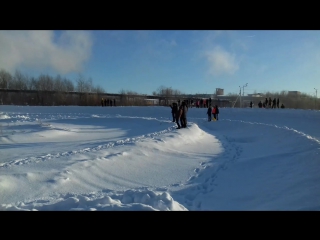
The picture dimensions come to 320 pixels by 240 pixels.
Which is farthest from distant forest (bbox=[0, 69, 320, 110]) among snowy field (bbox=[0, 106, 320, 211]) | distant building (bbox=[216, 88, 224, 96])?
snowy field (bbox=[0, 106, 320, 211])

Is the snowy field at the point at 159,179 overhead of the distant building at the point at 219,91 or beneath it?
beneath

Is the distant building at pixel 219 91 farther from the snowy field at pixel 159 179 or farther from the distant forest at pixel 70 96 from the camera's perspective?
the snowy field at pixel 159 179

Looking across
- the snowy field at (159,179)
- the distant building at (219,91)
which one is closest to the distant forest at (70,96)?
the distant building at (219,91)

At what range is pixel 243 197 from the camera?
5.19 m

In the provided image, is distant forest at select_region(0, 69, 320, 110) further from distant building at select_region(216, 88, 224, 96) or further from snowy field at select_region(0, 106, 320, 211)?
snowy field at select_region(0, 106, 320, 211)

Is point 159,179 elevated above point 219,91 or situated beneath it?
situated beneath

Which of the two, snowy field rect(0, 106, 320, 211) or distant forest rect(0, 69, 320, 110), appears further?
distant forest rect(0, 69, 320, 110)

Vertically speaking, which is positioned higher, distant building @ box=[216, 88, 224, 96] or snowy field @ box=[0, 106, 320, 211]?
distant building @ box=[216, 88, 224, 96]

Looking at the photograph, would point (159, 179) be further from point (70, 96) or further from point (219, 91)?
point (219, 91)

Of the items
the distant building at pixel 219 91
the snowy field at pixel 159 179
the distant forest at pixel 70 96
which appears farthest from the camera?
the distant building at pixel 219 91

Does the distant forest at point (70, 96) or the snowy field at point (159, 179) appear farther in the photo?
the distant forest at point (70, 96)

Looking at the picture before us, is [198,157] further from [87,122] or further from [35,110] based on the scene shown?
Result: [35,110]

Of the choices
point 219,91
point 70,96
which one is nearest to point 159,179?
point 70,96

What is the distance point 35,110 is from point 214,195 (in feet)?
133
